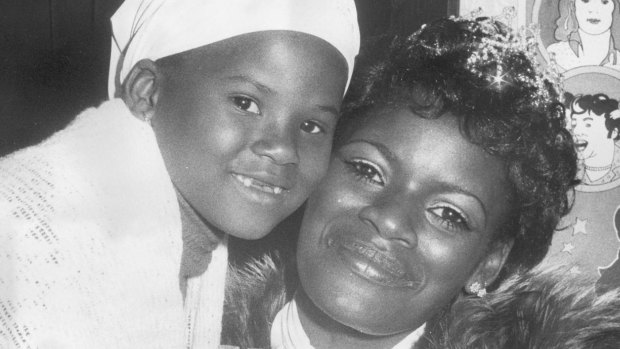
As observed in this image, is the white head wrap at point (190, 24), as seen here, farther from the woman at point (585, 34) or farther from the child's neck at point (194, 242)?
the woman at point (585, 34)

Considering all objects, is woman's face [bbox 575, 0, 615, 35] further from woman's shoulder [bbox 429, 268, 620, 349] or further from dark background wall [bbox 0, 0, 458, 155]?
dark background wall [bbox 0, 0, 458, 155]

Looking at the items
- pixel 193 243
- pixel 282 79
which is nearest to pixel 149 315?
pixel 193 243

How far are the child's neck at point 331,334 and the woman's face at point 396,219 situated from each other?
20 mm

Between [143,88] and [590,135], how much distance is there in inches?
16.2

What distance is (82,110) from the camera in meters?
0.49

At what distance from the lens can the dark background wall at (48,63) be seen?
48 centimetres

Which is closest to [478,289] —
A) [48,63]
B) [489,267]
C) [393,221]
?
[489,267]

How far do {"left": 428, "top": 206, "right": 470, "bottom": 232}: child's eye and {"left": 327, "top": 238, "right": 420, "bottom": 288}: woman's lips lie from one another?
0.16 ft

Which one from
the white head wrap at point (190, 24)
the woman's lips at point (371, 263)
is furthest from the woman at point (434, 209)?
the white head wrap at point (190, 24)

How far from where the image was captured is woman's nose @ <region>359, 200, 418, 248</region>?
0.52 m

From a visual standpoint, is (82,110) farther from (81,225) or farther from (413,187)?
(413,187)

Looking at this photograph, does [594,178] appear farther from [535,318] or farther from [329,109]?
[329,109]

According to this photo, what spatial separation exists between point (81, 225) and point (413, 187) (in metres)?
0.24

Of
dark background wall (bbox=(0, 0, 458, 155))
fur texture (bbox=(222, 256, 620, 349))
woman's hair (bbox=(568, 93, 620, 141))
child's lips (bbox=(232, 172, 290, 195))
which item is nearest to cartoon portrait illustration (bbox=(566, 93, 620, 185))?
woman's hair (bbox=(568, 93, 620, 141))
